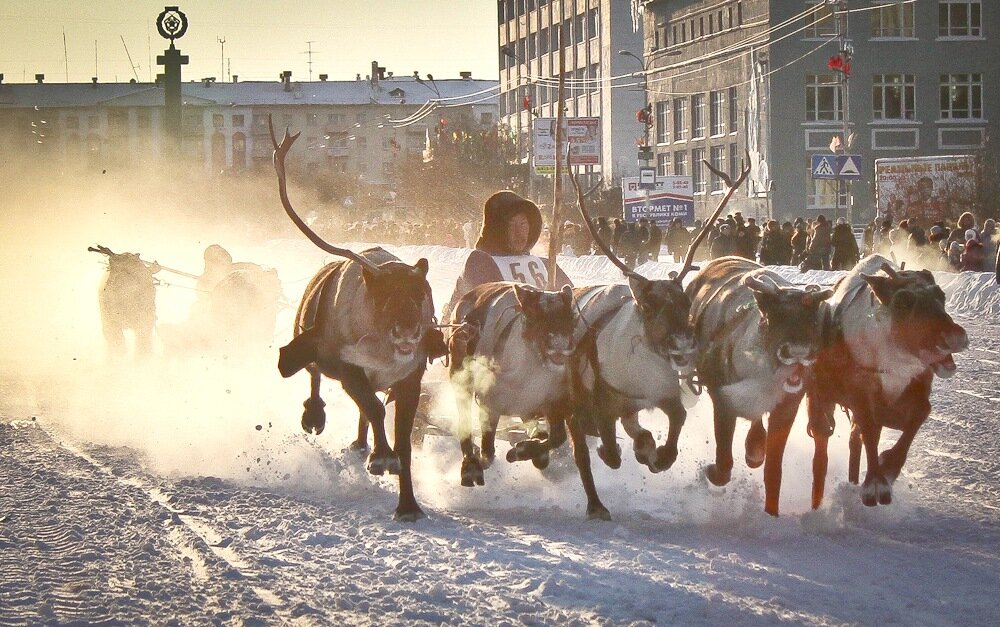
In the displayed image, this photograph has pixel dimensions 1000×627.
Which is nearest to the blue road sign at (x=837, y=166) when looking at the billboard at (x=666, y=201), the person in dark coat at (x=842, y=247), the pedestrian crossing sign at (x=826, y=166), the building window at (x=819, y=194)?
the pedestrian crossing sign at (x=826, y=166)

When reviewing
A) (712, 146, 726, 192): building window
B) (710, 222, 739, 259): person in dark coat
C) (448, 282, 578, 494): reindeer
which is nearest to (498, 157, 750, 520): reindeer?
(448, 282, 578, 494): reindeer

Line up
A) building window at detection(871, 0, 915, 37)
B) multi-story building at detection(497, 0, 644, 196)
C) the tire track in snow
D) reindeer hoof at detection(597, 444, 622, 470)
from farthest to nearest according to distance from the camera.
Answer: multi-story building at detection(497, 0, 644, 196), building window at detection(871, 0, 915, 37), reindeer hoof at detection(597, 444, 622, 470), the tire track in snow

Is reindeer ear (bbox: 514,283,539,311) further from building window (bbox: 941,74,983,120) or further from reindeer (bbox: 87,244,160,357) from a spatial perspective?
building window (bbox: 941,74,983,120)

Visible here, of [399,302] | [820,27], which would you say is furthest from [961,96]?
[399,302]

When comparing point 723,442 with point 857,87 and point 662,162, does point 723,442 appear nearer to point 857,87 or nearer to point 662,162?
point 857,87

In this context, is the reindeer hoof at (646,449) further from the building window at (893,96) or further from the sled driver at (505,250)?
the building window at (893,96)

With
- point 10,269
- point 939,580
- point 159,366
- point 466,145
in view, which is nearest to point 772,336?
point 939,580

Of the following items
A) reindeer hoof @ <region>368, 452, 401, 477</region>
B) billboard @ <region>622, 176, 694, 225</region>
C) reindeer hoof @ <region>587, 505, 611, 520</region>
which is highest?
billboard @ <region>622, 176, 694, 225</region>

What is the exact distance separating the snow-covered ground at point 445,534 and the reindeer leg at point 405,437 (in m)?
0.14

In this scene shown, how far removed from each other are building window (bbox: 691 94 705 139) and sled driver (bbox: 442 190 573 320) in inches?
2127

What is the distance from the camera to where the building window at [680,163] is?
218 ft

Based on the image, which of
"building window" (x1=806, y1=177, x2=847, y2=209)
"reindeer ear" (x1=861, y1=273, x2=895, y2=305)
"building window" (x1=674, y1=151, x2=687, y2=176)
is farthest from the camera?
"building window" (x1=674, y1=151, x2=687, y2=176)

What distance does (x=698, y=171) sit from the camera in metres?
65.2

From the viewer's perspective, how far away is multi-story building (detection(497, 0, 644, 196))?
8225 cm
